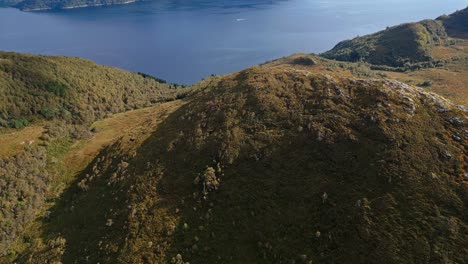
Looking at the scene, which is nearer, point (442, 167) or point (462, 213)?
point (462, 213)

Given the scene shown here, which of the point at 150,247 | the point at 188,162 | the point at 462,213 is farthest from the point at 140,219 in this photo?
the point at 462,213

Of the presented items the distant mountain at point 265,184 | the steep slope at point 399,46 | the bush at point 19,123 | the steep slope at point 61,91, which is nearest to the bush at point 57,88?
the steep slope at point 61,91

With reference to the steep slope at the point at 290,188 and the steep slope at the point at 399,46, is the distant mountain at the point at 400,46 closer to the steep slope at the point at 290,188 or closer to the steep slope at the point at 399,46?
the steep slope at the point at 399,46

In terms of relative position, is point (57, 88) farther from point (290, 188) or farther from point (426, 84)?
point (426, 84)

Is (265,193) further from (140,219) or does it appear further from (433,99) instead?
(433,99)

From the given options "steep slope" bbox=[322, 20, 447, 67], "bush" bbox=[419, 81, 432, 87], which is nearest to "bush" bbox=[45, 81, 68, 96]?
"bush" bbox=[419, 81, 432, 87]

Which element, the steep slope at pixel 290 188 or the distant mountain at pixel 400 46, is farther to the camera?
the distant mountain at pixel 400 46
